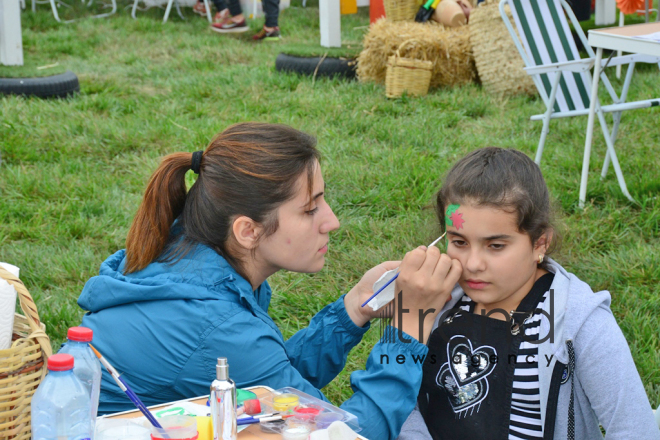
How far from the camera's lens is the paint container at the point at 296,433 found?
4.30ft

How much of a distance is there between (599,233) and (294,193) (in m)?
2.32

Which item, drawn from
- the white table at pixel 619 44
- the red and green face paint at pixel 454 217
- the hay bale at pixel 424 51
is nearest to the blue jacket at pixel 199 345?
the red and green face paint at pixel 454 217

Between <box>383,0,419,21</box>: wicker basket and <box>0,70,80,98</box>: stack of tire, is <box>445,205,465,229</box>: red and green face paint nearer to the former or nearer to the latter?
<box>0,70,80,98</box>: stack of tire

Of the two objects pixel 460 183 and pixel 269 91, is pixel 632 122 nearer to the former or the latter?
pixel 269 91

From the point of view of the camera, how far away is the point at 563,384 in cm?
181

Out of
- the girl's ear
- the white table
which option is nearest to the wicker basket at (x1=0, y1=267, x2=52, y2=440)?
the girl's ear

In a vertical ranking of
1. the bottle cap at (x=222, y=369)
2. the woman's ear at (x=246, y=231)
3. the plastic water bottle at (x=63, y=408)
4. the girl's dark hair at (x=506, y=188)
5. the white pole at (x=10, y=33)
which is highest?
the white pole at (x=10, y=33)

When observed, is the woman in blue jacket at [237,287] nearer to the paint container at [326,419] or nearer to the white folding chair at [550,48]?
the paint container at [326,419]

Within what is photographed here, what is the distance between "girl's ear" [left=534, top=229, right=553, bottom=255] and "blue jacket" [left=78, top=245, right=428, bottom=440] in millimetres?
512

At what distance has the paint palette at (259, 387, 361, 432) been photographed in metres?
1.40

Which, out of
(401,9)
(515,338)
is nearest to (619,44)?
(515,338)

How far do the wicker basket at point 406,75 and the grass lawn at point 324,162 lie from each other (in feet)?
0.45

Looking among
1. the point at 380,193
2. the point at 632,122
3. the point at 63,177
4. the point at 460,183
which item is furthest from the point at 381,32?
the point at 460,183

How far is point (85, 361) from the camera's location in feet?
4.33
